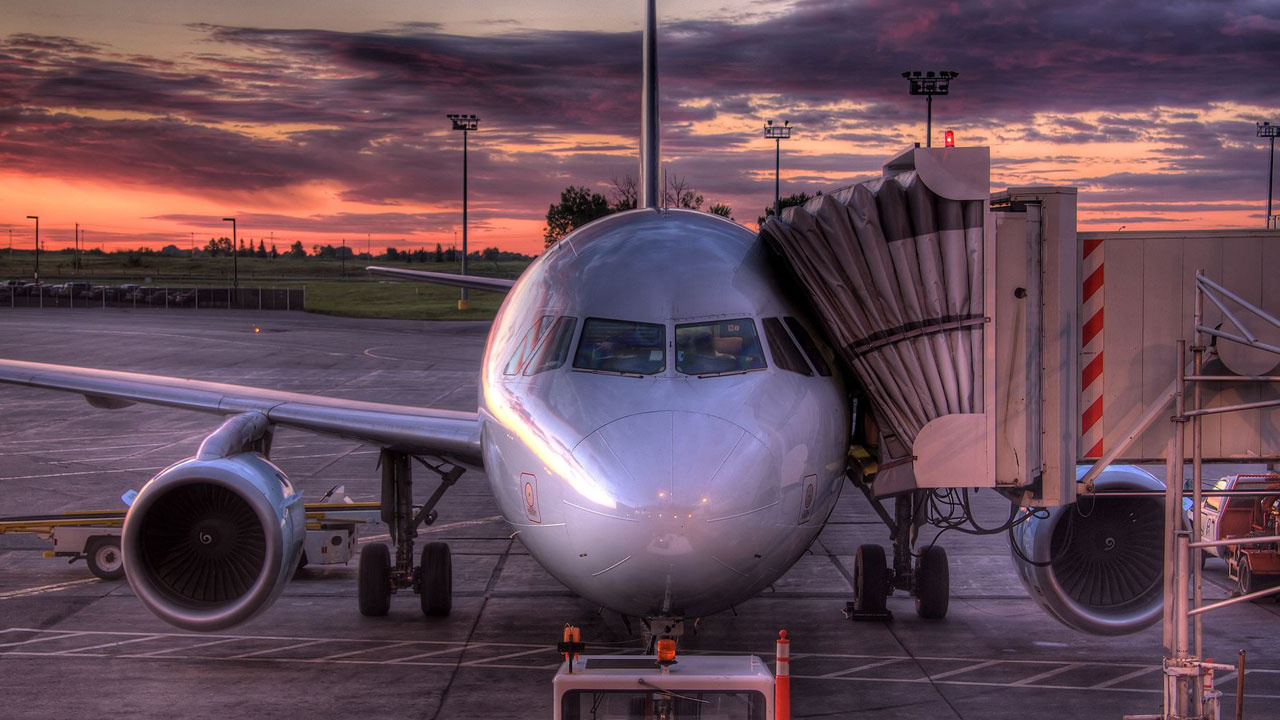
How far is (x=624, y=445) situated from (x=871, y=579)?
6962 millimetres

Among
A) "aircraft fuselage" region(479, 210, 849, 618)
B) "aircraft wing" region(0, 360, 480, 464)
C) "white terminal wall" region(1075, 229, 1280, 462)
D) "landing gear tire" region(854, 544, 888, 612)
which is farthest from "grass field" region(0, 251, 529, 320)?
"white terminal wall" region(1075, 229, 1280, 462)

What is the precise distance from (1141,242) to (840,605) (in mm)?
6547

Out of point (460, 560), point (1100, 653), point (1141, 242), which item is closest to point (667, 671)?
point (1141, 242)

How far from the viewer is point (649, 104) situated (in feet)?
60.6

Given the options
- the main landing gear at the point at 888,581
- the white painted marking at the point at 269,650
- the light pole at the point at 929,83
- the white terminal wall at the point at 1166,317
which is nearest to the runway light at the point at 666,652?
the white terminal wall at the point at 1166,317

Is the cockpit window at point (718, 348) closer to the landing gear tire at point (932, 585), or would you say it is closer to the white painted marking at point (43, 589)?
the landing gear tire at point (932, 585)

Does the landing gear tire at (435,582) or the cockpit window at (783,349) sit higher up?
the cockpit window at (783,349)

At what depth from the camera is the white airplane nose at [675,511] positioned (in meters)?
8.62

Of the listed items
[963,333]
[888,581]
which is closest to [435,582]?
[888,581]

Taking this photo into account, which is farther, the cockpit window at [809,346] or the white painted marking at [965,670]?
the white painted marking at [965,670]

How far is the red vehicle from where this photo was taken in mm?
16000

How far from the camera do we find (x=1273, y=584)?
16172mm

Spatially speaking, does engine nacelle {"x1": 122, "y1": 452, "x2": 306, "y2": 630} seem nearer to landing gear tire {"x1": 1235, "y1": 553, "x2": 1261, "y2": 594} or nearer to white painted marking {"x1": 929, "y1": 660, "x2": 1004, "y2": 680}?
white painted marking {"x1": 929, "y1": 660, "x2": 1004, "y2": 680}

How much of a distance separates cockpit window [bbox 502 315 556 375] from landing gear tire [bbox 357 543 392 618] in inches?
191
